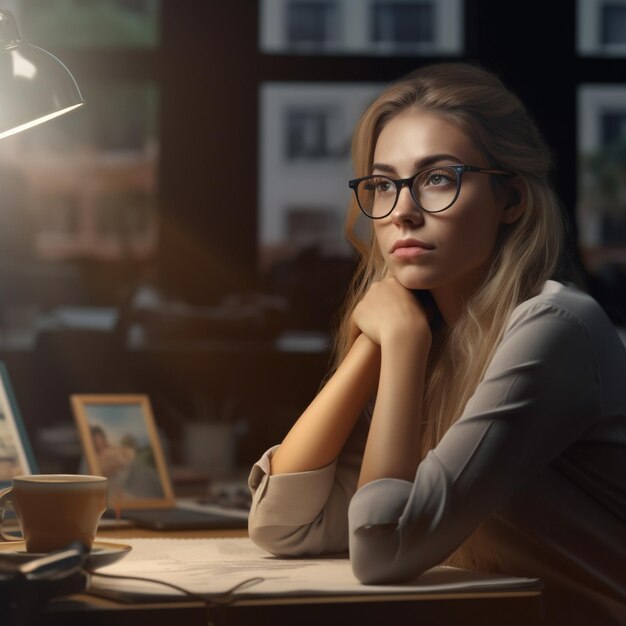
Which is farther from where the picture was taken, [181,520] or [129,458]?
[129,458]

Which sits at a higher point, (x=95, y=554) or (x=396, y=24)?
(x=396, y=24)

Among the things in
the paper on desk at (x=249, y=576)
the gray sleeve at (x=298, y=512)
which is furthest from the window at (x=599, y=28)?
the paper on desk at (x=249, y=576)

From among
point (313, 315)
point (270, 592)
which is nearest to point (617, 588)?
point (270, 592)

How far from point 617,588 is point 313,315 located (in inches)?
96.3

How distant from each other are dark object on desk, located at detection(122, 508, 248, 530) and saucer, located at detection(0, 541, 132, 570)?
0.39m

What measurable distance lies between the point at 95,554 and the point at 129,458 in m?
0.73

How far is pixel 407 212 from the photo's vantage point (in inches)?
49.1

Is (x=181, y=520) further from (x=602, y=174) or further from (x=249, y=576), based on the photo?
(x=602, y=174)

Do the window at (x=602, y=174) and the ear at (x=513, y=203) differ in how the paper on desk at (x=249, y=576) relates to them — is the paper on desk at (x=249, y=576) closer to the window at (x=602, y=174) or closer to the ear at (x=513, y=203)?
the ear at (x=513, y=203)

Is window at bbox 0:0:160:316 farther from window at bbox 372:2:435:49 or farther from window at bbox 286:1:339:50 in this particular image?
window at bbox 372:2:435:49

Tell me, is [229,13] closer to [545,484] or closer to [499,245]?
[499,245]

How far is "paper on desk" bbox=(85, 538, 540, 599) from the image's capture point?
93cm

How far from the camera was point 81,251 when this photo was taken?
341 cm

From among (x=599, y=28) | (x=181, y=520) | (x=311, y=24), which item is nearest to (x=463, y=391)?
(x=181, y=520)
